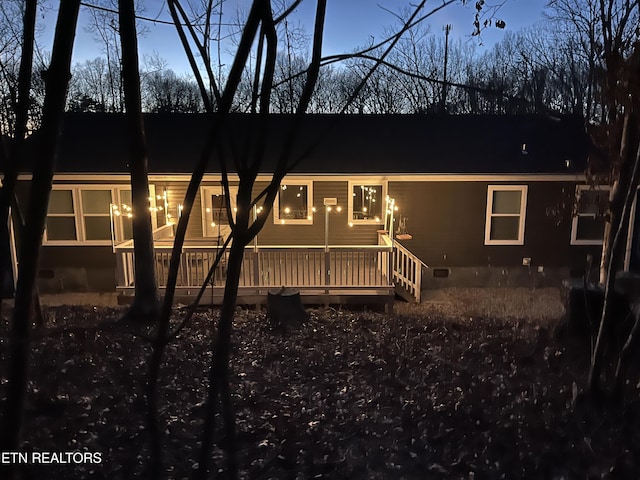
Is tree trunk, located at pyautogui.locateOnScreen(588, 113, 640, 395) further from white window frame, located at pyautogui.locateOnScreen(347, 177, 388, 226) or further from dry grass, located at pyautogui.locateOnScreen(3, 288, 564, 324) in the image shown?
white window frame, located at pyautogui.locateOnScreen(347, 177, 388, 226)

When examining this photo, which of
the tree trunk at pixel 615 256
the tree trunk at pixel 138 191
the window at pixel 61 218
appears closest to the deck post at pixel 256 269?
the tree trunk at pixel 138 191

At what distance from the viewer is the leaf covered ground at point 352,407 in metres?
3.50

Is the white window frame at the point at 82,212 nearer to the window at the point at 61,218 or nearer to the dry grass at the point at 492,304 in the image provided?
the window at the point at 61,218

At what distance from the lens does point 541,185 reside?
10.6 m

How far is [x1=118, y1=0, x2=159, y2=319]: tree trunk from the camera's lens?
6484mm

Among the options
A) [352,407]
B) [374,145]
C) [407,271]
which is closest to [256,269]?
[407,271]

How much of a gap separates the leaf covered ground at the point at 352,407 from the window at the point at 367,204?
4618 mm

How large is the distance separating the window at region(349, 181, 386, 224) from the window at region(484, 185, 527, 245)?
8.83 feet

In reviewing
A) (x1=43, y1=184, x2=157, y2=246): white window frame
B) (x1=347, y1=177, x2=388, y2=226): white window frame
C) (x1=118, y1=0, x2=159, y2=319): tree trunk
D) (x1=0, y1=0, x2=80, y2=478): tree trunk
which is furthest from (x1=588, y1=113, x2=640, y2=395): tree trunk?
(x1=43, y1=184, x2=157, y2=246): white window frame

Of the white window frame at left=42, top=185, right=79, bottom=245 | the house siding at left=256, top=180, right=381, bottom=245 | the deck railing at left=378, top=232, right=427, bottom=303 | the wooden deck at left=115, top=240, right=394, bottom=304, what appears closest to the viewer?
the wooden deck at left=115, top=240, right=394, bottom=304

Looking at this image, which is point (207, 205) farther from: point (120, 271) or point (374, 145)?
point (374, 145)

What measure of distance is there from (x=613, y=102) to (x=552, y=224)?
4.70 m

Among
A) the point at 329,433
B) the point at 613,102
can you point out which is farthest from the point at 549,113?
the point at 613,102

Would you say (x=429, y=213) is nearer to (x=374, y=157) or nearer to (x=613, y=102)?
(x=374, y=157)
